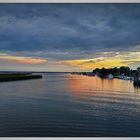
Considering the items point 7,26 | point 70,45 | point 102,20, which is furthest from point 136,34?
point 7,26

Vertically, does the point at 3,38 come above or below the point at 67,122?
above

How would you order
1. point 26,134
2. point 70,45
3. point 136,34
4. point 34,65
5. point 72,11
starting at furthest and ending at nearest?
1. point 34,65
2. point 70,45
3. point 136,34
4. point 72,11
5. point 26,134

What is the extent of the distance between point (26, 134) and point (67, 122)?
0.99 m

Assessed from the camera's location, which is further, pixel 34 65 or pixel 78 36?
pixel 34 65

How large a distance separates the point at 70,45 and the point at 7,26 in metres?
1.36

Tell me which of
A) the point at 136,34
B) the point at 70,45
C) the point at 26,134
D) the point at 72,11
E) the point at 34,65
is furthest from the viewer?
the point at 34,65

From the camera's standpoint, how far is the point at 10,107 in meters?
7.32

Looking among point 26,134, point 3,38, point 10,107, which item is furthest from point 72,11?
point 10,107

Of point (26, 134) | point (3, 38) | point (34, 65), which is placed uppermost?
point (3, 38)

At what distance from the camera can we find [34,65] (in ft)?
25.4

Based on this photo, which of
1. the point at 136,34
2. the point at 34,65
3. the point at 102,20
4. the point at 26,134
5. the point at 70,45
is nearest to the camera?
the point at 26,134

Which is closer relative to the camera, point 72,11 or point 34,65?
point 72,11

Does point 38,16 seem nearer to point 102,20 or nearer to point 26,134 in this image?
point 102,20

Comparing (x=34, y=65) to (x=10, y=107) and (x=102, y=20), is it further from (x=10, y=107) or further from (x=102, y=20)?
(x=102, y=20)
